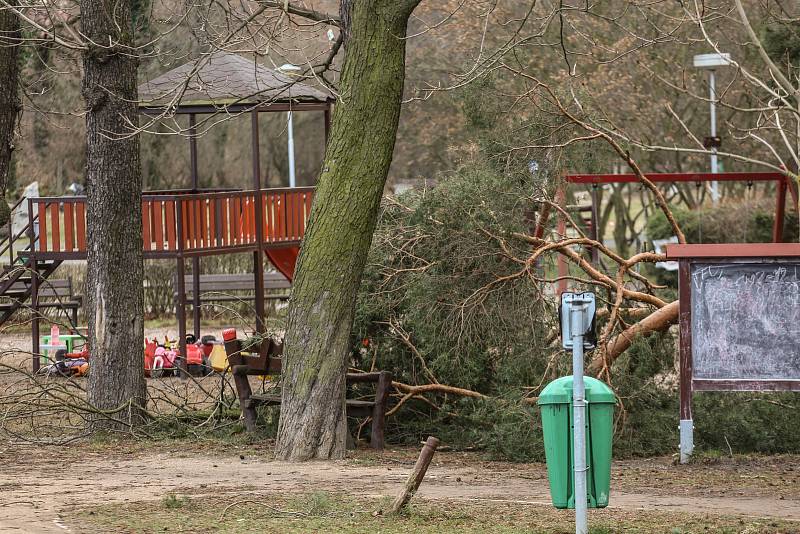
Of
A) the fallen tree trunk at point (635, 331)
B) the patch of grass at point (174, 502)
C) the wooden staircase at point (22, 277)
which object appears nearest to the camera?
the patch of grass at point (174, 502)

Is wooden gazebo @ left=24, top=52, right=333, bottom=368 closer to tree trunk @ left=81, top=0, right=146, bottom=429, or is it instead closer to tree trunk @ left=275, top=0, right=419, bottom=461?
tree trunk @ left=81, top=0, right=146, bottom=429

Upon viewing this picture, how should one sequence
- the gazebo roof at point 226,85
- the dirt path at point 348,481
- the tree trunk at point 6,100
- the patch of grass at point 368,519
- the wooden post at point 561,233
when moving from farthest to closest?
the gazebo roof at point 226,85, the wooden post at point 561,233, the tree trunk at point 6,100, the dirt path at point 348,481, the patch of grass at point 368,519

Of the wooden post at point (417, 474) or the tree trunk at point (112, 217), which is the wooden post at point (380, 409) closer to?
the tree trunk at point (112, 217)

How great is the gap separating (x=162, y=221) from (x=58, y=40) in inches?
297

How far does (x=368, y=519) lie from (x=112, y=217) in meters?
6.66

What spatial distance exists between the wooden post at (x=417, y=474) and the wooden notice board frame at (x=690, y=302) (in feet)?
13.4

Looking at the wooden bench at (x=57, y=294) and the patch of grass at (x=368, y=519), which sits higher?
the wooden bench at (x=57, y=294)

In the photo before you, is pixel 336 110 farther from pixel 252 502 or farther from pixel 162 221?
pixel 162 221

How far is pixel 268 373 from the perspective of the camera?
13383 millimetres

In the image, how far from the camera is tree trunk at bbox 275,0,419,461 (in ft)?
38.3

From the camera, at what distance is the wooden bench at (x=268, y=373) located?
12.7 m

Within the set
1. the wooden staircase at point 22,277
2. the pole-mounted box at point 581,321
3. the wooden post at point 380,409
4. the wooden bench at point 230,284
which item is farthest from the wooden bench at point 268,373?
the wooden bench at point 230,284

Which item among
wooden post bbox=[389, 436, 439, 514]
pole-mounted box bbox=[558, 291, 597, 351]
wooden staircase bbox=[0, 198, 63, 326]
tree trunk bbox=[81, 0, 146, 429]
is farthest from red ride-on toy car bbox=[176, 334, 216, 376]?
pole-mounted box bbox=[558, 291, 597, 351]

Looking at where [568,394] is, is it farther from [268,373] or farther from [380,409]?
[268,373]
